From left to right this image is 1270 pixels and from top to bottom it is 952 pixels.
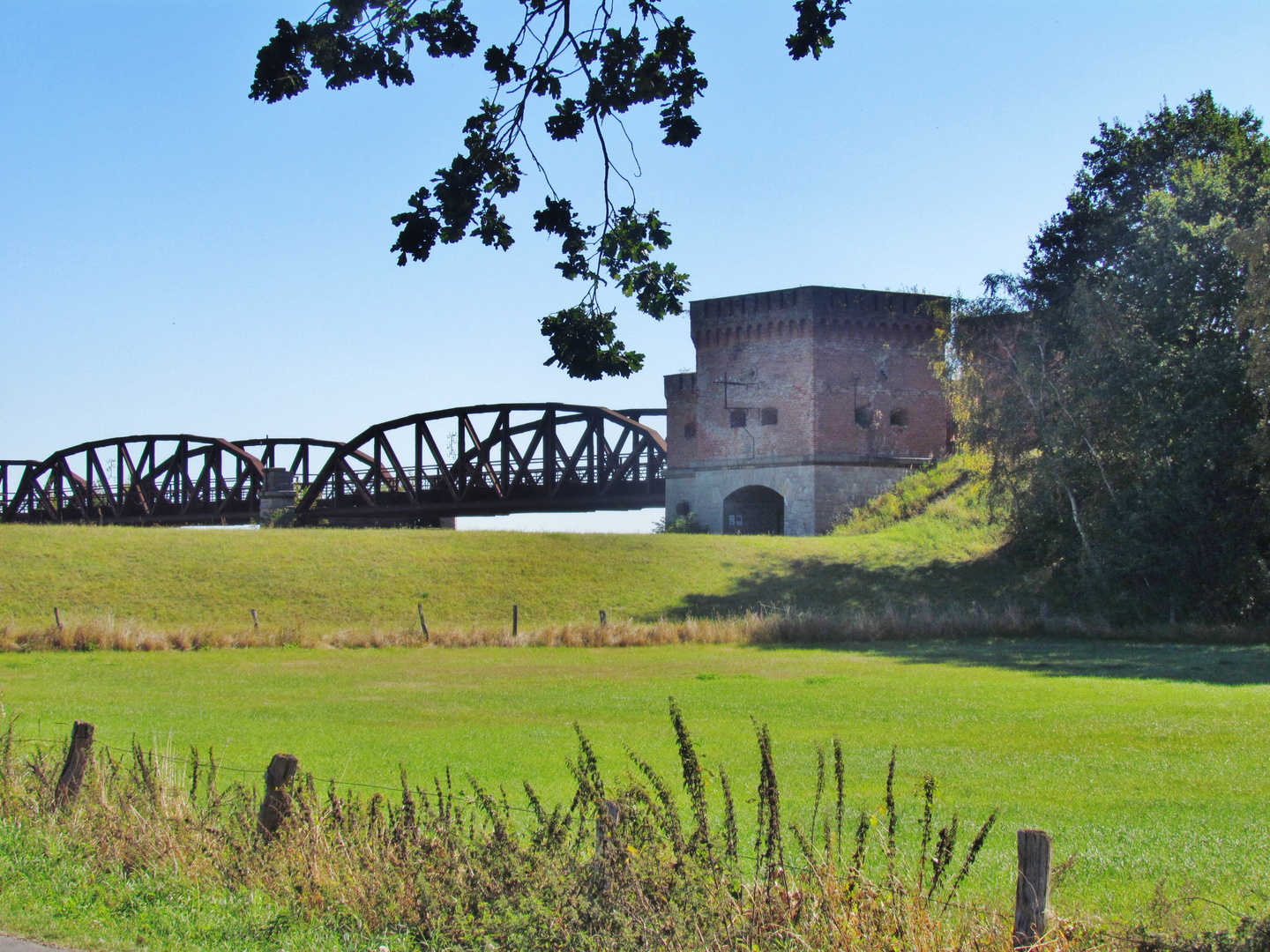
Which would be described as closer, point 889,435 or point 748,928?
point 748,928

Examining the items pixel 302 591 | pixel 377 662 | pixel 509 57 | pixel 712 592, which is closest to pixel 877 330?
pixel 712 592

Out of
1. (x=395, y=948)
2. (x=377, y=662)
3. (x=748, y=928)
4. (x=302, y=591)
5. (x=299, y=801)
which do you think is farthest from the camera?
(x=302, y=591)

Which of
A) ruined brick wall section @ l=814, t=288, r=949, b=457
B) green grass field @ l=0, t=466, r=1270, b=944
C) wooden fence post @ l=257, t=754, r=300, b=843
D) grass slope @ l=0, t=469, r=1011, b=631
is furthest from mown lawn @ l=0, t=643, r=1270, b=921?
ruined brick wall section @ l=814, t=288, r=949, b=457

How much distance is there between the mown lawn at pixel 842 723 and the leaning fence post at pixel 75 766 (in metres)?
1.38

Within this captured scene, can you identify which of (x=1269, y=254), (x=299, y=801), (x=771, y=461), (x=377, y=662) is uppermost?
(x=1269, y=254)

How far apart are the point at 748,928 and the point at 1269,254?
25.5 m

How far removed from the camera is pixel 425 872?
6258 millimetres

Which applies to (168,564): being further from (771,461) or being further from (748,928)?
(748,928)

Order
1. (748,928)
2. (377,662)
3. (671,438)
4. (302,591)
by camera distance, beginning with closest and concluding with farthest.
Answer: (748,928), (377,662), (302,591), (671,438)

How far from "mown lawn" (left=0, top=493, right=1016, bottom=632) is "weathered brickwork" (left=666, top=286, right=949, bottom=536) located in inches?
191

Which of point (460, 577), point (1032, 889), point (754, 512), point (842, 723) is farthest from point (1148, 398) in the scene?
point (1032, 889)

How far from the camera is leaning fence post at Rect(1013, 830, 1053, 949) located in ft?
15.4

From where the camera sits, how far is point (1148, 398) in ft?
95.8

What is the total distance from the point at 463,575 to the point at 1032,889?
33719mm
